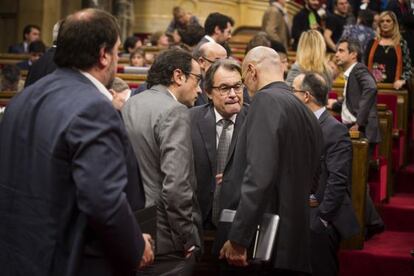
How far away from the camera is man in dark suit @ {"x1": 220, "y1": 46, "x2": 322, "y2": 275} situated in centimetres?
432

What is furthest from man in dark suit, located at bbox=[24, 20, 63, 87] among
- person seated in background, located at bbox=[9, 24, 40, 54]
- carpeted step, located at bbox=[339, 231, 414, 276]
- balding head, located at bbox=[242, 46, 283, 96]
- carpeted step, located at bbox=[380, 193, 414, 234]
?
person seated in background, located at bbox=[9, 24, 40, 54]

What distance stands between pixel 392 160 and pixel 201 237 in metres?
4.25

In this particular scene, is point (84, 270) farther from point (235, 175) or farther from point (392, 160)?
point (392, 160)

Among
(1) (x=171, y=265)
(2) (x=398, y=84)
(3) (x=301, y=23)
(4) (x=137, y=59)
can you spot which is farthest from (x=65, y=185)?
(3) (x=301, y=23)

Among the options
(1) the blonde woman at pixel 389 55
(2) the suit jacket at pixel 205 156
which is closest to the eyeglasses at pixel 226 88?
(2) the suit jacket at pixel 205 156

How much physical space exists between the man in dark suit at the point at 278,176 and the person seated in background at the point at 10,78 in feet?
16.4

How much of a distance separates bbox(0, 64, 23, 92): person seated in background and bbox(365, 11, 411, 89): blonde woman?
355 cm

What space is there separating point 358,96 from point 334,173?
103 inches

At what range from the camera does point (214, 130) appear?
5.33 metres

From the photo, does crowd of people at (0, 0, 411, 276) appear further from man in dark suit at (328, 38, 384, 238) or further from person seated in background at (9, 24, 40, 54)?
person seated in background at (9, 24, 40, 54)

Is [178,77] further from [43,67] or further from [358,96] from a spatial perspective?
[358,96]

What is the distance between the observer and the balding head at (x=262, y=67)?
4652 millimetres

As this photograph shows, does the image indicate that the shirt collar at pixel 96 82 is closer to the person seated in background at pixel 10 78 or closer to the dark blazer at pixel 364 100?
the dark blazer at pixel 364 100

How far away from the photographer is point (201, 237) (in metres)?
4.75
